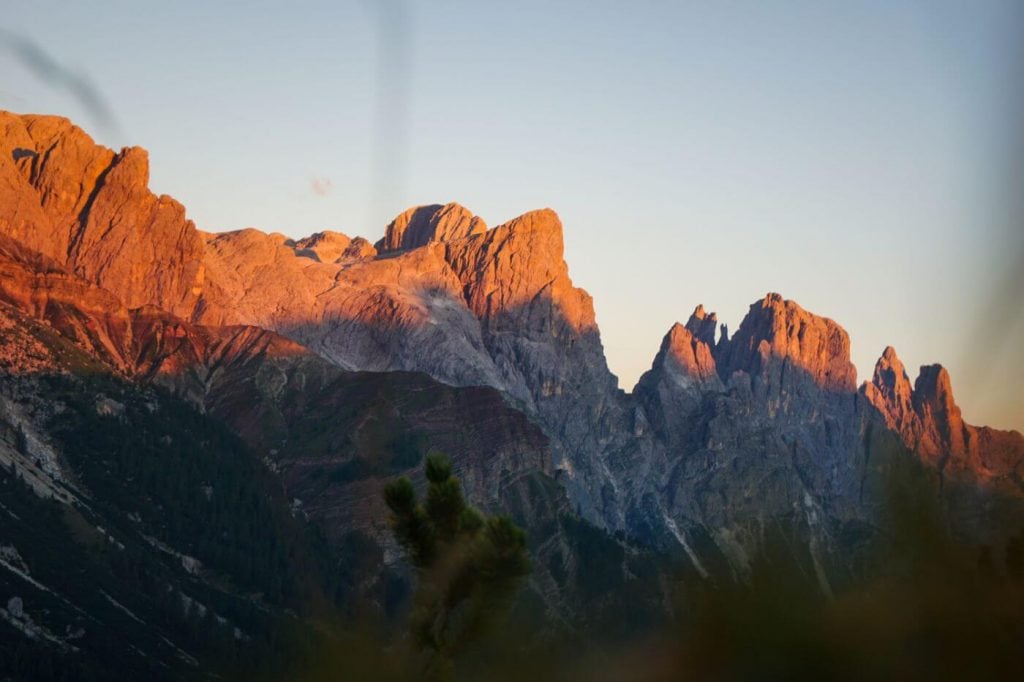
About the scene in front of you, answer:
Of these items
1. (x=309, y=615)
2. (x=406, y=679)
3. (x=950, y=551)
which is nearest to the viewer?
(x=950, y=551)

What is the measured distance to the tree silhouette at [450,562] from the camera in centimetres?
2222

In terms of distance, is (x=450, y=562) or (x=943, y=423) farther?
(x=943, y=423)

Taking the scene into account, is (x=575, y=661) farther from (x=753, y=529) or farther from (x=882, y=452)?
(x=882, y=452)

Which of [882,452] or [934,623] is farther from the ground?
[882,452]

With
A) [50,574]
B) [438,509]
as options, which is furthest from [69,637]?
[438,509]

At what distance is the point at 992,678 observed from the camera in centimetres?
1584

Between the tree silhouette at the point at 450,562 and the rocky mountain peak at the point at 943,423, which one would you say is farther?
the tree silhouette at the point at 450,562

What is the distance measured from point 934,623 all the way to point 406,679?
6.61m

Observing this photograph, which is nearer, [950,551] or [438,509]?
[950,551]

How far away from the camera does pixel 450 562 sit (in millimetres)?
23344

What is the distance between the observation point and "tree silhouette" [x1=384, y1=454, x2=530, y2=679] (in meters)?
22.2

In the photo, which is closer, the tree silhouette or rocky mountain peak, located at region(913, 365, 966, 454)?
rocky mountain peak, located at region(913, 365, 966, 454)

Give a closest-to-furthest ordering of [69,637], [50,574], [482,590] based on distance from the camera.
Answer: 1. [482,590]
2. [69,637]
3. [50,574]

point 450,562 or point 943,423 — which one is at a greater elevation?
point 943,423
